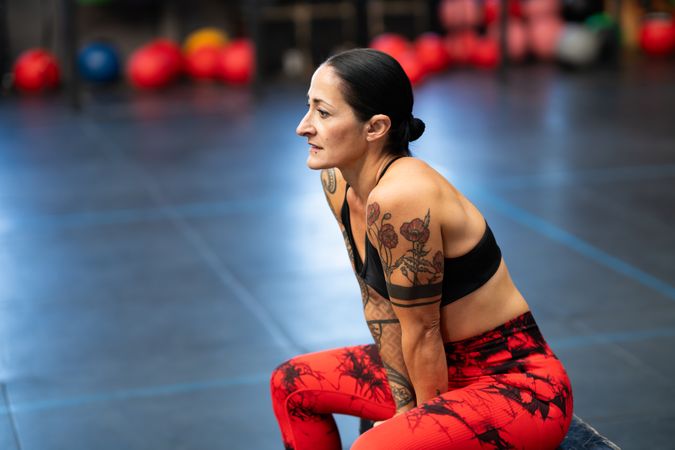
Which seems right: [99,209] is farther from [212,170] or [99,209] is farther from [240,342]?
[240,342]

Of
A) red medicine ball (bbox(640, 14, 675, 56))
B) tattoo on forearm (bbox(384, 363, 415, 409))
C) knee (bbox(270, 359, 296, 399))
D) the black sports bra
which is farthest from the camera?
red medicine ball (bbox(640, 14, 675, 56))

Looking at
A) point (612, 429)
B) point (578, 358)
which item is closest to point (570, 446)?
point (612, 429)

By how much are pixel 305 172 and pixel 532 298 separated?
303cm

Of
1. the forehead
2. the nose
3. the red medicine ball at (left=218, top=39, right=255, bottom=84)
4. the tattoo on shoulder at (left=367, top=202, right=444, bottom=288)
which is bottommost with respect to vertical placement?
the red medicine ball at (left=218, top=39, right=255, bottom=84)

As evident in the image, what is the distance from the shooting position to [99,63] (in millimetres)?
11828

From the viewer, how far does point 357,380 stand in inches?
100

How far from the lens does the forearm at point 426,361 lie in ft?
7.39

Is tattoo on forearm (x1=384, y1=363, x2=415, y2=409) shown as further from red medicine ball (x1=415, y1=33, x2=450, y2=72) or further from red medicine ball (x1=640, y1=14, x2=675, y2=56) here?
red medicine ball (x1=640, y1=14, x2=675, y2=56)

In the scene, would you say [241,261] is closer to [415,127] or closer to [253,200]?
[253,200]

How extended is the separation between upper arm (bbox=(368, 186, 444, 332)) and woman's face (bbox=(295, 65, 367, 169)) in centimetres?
15

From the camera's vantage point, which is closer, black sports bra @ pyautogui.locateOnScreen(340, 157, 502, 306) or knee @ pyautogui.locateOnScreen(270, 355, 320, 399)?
black sports bra @ pyautogui.locateOnScreen(340, 157, 502, 306)

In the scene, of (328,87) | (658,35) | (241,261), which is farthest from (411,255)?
(658,35)

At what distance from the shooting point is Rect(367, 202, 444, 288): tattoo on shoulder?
7.16 ft

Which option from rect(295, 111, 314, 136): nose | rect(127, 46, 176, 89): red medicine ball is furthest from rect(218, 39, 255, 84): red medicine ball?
rect(295, 111, 314, 136): nose
